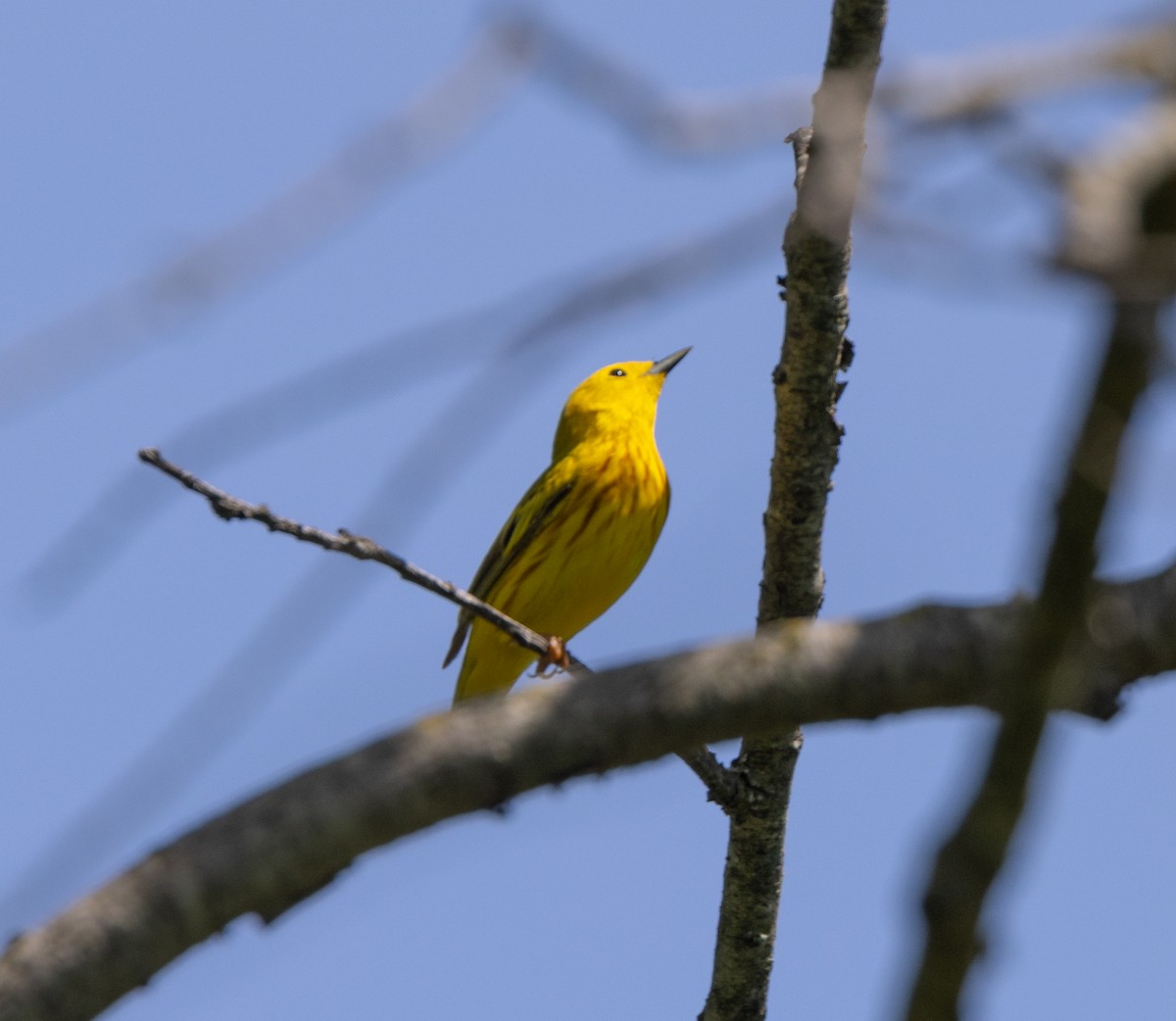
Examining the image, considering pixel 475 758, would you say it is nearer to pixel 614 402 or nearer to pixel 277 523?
pixel 277 523

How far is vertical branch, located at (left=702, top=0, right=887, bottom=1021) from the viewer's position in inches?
165

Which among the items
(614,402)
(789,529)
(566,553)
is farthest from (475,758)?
(614,402)

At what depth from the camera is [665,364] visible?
892 centimetres

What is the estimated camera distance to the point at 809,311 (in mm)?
4289

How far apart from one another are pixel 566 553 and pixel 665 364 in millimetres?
2168

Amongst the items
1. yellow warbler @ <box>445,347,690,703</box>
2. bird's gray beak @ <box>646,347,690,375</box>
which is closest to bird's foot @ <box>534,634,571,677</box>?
yellow warbler @ <box>445,347,690,703</box>

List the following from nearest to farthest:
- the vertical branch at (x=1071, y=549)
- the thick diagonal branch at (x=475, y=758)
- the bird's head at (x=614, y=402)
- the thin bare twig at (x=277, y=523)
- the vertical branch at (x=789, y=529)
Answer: the vertical branch at (x=1071, y=549), the thick diagonal branch at (x=475, y=758), the thin bare twig at (x=277, y=523), the vertical branch at (x=789, y=529), the bird's head at (x=614, y=402)

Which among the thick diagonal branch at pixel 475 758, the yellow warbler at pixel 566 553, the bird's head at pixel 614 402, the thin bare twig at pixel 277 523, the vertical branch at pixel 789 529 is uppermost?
the bird's head at pixel 614 402

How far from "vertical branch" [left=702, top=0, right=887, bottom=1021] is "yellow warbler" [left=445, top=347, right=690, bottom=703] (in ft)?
7.56

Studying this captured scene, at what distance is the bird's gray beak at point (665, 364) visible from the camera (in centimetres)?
885

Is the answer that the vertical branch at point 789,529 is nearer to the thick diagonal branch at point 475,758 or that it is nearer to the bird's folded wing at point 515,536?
the thick diagonal branch at point 475,758

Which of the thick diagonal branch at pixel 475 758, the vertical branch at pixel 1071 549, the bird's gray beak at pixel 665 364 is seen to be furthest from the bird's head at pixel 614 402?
the vertical branch at pixel 1071 549

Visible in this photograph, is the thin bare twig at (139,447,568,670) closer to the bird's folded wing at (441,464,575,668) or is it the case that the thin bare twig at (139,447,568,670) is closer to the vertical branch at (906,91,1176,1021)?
the vertical branch at (906,91,1176,1021)

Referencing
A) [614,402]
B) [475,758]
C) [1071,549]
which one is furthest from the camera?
[614,402]
